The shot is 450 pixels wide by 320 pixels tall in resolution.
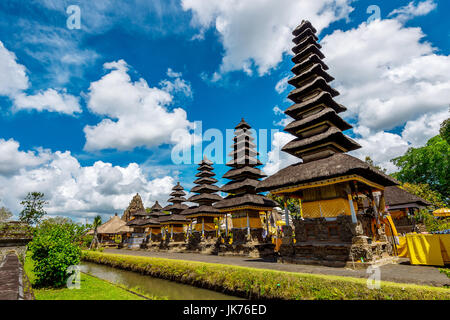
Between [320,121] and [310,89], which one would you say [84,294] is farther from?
[310,89]

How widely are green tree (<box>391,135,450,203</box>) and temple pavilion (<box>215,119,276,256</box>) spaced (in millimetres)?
30254

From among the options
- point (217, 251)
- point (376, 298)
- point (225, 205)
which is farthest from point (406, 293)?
point (217, 251)

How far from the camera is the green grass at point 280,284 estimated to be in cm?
556

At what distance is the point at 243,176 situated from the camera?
75.0 feet

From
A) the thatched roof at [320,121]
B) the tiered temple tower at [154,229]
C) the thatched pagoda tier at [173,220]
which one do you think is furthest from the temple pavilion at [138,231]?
the thatched roof at [320,121]

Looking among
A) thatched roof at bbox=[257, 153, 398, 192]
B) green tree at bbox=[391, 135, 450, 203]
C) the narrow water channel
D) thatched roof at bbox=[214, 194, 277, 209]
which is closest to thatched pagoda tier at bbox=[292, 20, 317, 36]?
thatched roof at bbox=[257, 153, 398, 192]

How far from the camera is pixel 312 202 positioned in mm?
13727

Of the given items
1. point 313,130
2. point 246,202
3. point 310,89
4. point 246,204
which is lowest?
point 246,204

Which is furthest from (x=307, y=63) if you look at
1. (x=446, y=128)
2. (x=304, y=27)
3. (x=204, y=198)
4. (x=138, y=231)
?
(x=138, y=231)

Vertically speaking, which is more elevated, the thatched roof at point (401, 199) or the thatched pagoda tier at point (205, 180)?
the thatched pagoda tier at point (205, 180)

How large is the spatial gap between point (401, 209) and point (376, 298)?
69.1ft

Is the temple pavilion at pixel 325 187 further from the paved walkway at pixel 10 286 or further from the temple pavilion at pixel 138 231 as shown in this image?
the temple pavilion at pixel 138 231

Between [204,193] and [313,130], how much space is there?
18.2 metres

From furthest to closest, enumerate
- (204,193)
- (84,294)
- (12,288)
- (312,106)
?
1. (204,193)
2. (312,106)
3. (84,294)
4. (12,288)
